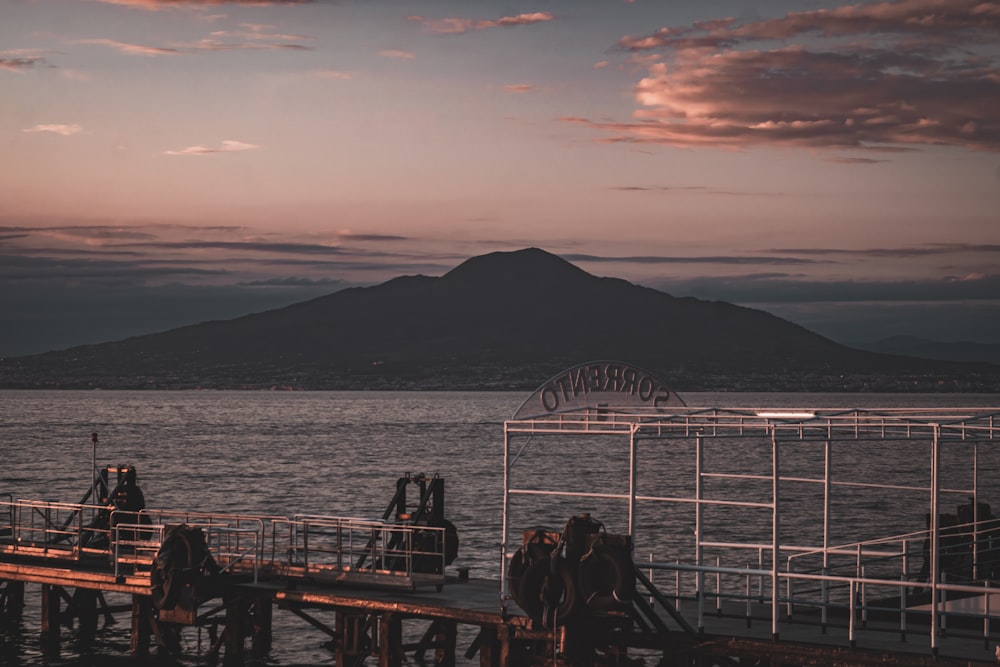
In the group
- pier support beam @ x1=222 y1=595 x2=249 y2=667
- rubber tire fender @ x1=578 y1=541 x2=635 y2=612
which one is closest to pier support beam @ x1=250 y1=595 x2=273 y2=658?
pier support beam @ x1=222 y1=595 x2=249 y2=667

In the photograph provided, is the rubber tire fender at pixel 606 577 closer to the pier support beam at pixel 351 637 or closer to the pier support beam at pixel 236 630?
the pier support beam at pixel 351 637

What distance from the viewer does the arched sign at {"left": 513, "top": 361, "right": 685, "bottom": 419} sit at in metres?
29.3

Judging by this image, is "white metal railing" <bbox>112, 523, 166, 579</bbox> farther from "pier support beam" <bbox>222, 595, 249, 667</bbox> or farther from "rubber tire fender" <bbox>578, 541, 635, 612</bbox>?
"rubber tire fender" <bbox>578, 541, 635, 612</bbox>

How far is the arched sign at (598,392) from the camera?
29.3m

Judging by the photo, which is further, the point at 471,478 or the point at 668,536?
the point at 471,478

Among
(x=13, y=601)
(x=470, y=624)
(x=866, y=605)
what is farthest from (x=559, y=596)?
(x=13, y=601)

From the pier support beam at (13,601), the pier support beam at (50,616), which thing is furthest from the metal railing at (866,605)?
the pier support beam at (13,601)

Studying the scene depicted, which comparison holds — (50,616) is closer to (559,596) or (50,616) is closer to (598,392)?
(598,392)

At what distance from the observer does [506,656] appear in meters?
25.1

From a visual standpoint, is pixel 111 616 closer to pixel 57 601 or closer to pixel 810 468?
pixel 57 601

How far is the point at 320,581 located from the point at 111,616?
12.7 metres

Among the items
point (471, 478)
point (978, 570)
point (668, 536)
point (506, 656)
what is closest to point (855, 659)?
point (506, 656)

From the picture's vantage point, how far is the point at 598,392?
30.4m

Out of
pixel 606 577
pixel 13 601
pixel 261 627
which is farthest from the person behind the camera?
pixel 13 601
